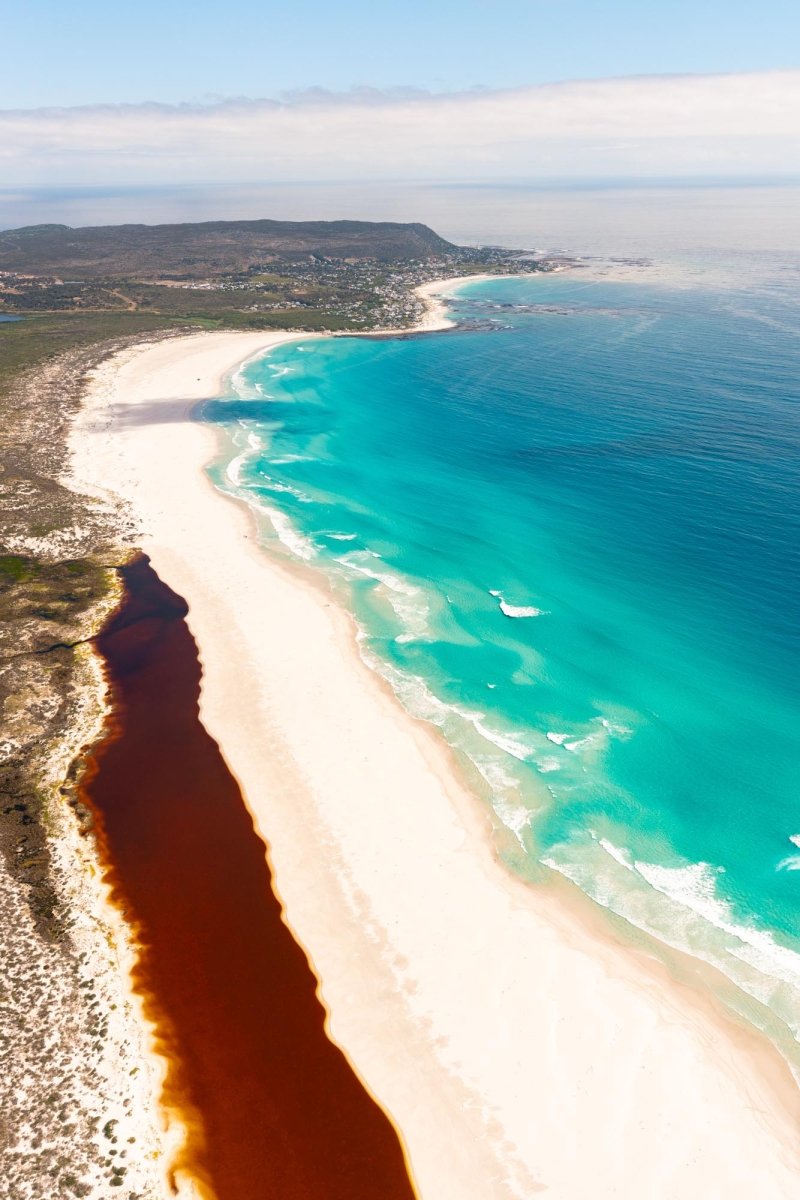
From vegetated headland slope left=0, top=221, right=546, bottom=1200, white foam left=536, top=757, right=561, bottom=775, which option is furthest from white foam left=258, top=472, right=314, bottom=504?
white foam left=536, top=757, right=561, bottom=775

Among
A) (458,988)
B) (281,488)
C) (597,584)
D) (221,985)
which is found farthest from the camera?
(281,488)

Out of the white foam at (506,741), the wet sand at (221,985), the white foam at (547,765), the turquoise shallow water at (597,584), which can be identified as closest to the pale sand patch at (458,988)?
the wet sand at (221,985)

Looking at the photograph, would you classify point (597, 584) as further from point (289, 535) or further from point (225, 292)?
point (225, 292)

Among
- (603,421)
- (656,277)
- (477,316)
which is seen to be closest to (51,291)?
(477,316)

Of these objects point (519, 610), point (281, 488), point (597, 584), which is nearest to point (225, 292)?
point (281, 488)

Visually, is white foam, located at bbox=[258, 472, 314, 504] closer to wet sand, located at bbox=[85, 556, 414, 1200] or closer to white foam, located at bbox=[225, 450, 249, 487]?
white foam, located at bbox=[225, 450, 249, 487]
